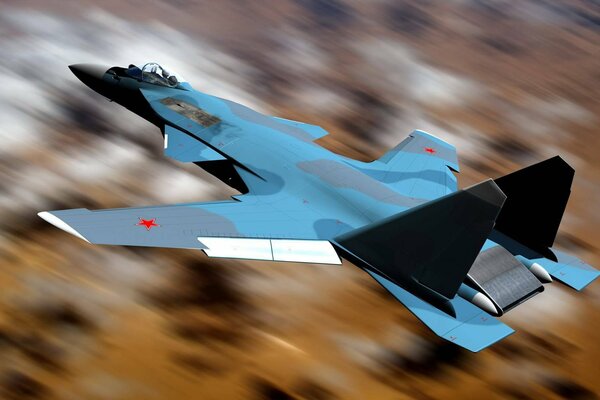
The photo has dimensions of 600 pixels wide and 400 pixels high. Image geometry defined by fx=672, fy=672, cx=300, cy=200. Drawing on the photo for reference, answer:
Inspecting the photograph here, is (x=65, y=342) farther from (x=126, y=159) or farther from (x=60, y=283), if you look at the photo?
(x=126, y=159)

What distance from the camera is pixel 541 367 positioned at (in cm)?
2145

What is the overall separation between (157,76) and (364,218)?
36.3 feet

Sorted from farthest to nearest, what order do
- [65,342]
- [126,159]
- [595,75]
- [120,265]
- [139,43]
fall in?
1. [595,75]
2. [139,43]
3. [126,159]
4. [120,265]
5. [65,342]

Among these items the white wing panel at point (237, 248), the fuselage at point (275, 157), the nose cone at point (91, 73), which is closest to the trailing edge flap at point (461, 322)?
the fuselage at point (275, 157)

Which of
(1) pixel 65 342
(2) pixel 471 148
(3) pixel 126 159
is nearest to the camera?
(1) pixel 65 342

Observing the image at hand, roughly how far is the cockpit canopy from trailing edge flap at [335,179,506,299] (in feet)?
36.5

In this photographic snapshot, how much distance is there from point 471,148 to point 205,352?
19649 millimetres

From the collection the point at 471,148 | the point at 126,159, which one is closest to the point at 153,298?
the point at 126,159

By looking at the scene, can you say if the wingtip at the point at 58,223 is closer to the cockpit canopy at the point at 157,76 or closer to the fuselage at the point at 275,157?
the fuselage at the point at 275,157

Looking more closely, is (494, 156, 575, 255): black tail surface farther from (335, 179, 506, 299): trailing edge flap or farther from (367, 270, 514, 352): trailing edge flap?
(335, 179, 506, 299): trailing edge flap

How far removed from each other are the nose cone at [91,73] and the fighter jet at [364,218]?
2.20 meters

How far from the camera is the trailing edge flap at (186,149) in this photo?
23969 mm

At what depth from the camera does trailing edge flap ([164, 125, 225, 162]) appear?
23969 mm

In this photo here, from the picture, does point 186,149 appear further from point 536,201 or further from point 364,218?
point 536,201
